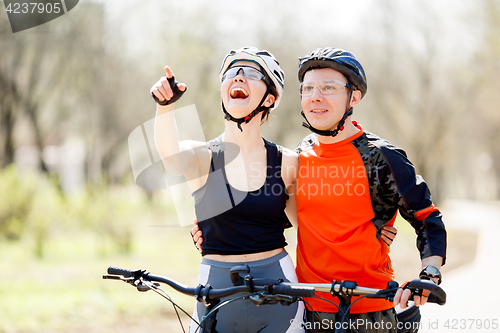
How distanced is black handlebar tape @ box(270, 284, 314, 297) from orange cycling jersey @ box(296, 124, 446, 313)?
74 cm

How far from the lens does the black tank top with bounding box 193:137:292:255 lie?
9.57ft

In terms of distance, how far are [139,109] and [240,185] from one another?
58.4 ft

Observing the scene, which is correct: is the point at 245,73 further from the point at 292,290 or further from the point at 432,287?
the point at 432,287

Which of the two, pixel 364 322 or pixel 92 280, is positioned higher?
pixel 364 322

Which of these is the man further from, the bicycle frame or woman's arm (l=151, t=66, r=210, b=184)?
woman's arm (l=151, t=66, r=210, b=184)

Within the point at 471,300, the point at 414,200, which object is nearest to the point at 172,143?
the point at 414,200

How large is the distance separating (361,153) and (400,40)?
22.3 metres

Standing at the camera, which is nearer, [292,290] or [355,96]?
[292,290]

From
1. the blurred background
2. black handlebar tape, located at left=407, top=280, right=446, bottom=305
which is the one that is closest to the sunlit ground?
the blurred background

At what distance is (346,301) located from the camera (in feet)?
8.25

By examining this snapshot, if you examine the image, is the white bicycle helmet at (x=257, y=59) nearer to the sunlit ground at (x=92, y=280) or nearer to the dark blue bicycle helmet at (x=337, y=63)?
the dark blue bicycle helmet at (x=337, y=63)

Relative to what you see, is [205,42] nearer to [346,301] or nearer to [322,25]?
[322,25]

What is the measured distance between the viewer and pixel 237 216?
2.92 m

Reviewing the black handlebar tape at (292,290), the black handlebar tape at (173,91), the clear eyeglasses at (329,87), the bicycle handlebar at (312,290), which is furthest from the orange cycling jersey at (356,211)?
the black handlebar tape at (173,91)
